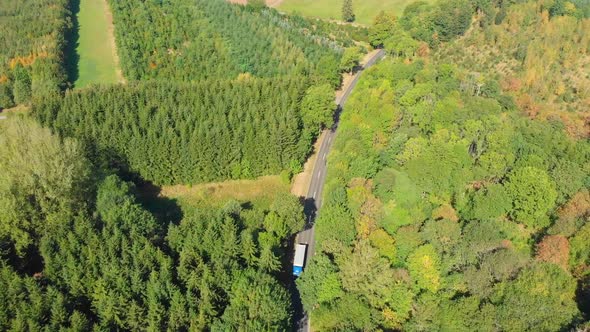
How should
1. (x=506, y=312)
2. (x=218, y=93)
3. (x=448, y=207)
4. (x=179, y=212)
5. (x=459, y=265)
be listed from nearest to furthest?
(x=506, y=312) < (x=459, y=265) < (x=448, y=207) < (x=179, y=212) < (x=218, y=93)

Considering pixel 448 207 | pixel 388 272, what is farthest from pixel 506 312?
pixel 448 207

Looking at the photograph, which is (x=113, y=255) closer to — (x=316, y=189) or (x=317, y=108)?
(x=316, y=189)

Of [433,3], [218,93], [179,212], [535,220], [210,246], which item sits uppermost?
[433,3]

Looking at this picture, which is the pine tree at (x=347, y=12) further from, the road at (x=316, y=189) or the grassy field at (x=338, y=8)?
the road at (x=316, y=189)

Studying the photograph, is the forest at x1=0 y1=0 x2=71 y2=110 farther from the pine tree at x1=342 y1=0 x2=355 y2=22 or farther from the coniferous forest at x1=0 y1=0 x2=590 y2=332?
the pine tree at x1=342 y1=0 x2=355 y2=22

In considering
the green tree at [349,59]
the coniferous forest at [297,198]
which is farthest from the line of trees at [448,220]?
the green tree at [349,59]

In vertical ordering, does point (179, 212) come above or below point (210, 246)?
below

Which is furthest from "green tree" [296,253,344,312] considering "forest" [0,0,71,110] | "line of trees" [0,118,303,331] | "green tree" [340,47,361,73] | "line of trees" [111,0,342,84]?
"forest" [0,0,71,110]

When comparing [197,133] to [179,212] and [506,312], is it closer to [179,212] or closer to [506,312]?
[179,212]
